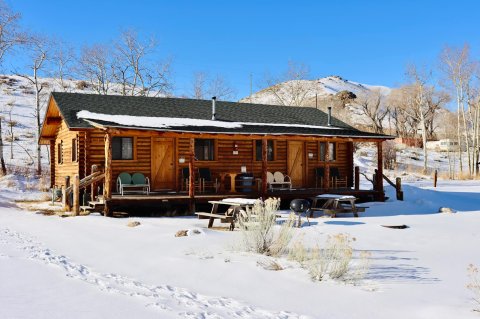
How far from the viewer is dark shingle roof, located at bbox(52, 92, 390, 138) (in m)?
17.5

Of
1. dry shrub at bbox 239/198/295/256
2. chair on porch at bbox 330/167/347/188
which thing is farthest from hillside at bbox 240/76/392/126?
dry shrub at bbox 239/198/295/256

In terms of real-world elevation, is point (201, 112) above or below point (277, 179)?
above

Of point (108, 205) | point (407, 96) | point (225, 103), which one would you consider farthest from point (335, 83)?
point (108, 205)

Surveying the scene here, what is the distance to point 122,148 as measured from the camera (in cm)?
1764

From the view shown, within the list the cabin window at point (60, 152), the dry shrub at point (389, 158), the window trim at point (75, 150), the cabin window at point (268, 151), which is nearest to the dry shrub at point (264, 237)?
the window trim at point (75, 150)

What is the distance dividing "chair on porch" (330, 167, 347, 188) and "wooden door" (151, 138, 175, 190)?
24.0ft

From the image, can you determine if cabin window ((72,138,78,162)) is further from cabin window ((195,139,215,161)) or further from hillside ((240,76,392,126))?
hillside ((240,76,392,126))

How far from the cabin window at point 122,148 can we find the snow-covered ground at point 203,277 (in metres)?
5.69

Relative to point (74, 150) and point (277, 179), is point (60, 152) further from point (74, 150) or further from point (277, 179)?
point (277, 179)

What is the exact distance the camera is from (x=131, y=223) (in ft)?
40.1

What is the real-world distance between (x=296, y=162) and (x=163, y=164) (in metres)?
5.98

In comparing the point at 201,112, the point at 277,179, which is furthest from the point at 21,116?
the point at 277,179

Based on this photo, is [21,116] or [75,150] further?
[21,116]

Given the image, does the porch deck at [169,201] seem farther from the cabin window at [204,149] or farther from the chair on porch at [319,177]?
the chair on porch at [319,177]
